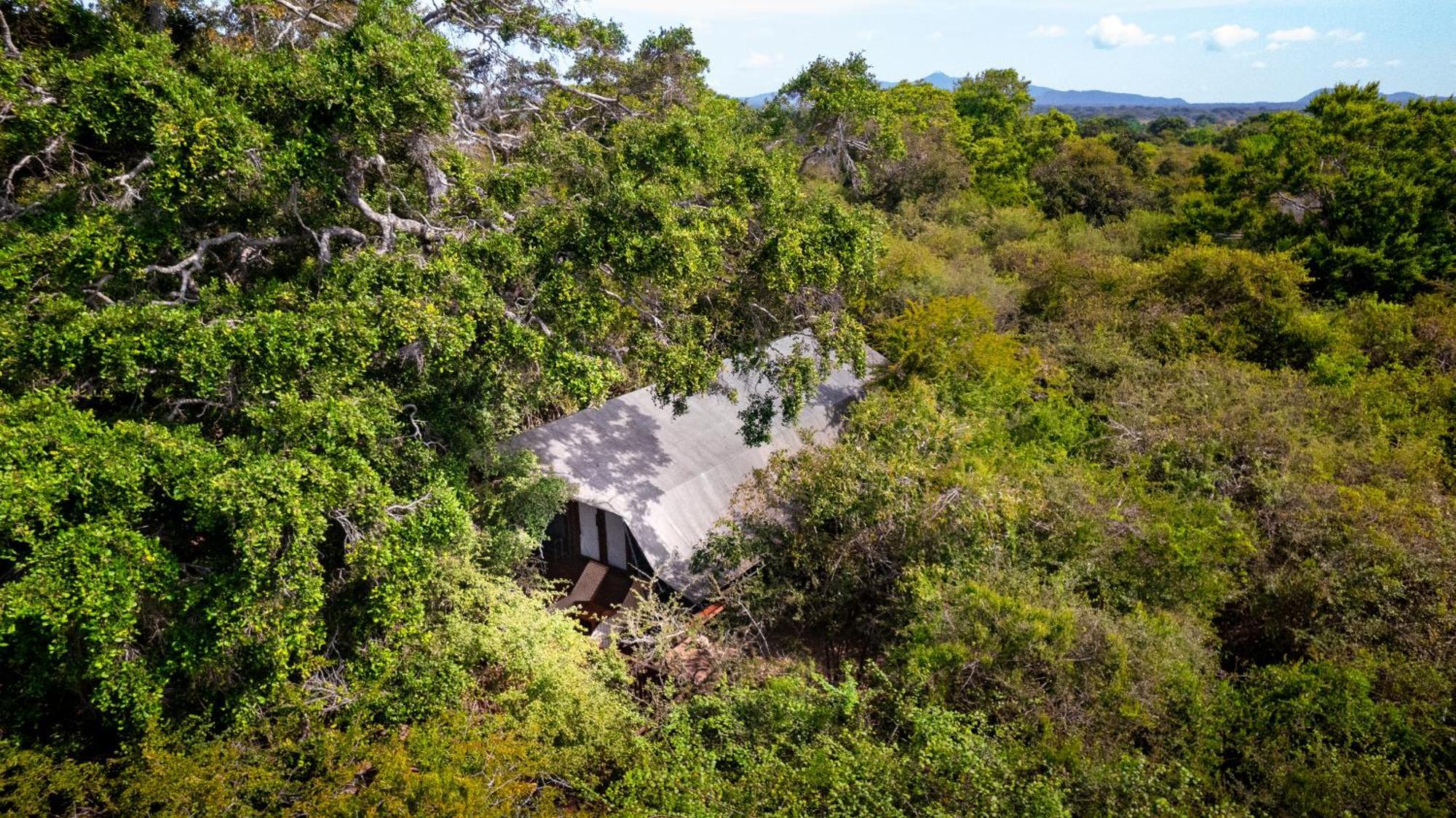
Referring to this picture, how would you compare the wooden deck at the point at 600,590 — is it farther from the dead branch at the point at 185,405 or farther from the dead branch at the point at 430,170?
the dead branch at the point at 430,170

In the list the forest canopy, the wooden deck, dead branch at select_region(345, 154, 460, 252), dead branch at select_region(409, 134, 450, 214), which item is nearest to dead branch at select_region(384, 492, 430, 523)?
the forest canopy

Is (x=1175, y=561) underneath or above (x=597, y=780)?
above

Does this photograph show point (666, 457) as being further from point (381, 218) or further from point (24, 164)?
point (24, 164)

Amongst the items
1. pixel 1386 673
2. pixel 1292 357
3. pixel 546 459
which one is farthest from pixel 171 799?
pixel 1292 357

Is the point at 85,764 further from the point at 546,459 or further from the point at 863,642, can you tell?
the point at 863,642

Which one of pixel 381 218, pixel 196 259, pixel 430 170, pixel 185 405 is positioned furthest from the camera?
pixel 430 170

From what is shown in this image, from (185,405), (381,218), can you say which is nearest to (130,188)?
(381,218)
